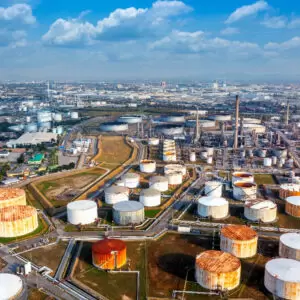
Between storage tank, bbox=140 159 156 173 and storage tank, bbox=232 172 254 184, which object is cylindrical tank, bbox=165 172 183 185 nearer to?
storage tank, bbox=140 159 156 173

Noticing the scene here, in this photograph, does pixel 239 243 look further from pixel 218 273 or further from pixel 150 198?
pixel 150 198

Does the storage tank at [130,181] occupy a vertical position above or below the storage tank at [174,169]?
below

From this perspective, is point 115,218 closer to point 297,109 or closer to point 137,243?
point 137,243

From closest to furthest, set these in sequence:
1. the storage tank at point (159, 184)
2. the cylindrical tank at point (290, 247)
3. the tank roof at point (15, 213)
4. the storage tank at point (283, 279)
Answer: the storage tank at point (283, 279), the cylindrical tank at point (290, 247), the tank roof at point (15, 213), the storage tank at point (159, 184)

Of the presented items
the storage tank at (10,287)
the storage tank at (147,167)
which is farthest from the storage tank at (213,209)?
the storage tank at (10,287)

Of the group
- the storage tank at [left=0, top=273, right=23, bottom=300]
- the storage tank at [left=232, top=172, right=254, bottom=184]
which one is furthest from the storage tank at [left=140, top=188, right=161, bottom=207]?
the storage tank at [left=0, top=273, right=23, bottom=300]

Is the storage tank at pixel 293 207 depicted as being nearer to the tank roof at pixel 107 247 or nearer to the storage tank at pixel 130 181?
the storage tank at pixel 130 181
